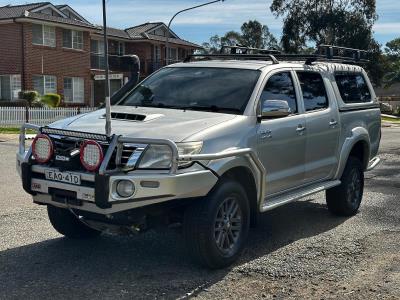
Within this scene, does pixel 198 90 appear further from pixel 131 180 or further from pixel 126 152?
pixel 131 180

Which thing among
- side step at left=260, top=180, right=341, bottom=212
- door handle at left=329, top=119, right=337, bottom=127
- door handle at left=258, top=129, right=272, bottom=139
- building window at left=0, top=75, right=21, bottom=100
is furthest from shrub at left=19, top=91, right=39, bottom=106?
door handle at left=258, top=129, right=272, bottom=139

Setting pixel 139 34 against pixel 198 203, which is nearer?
pixel 198 203

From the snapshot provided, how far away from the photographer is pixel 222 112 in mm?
5602

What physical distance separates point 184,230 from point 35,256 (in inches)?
61.5

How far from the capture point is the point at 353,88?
789 cm

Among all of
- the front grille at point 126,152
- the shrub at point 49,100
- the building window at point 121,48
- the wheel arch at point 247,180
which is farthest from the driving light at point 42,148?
the building window at point 121,48

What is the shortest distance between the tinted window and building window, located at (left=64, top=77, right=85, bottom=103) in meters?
31.6

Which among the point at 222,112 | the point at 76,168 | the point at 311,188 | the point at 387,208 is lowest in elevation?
the point at 387,208

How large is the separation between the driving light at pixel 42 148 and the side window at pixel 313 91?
9.67 ft

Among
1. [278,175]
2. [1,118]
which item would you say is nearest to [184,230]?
[278,175]

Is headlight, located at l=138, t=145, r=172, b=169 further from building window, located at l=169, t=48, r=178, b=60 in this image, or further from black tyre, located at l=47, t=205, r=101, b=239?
building window, located at l=169, t=48, r=178, b=60

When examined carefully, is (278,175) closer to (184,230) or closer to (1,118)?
(184,230)

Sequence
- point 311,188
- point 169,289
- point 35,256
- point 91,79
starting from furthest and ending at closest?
point 91,79 < point 311,188 < point 35,256 < point 169,289

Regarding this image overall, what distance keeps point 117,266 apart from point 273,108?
207 centimetres
